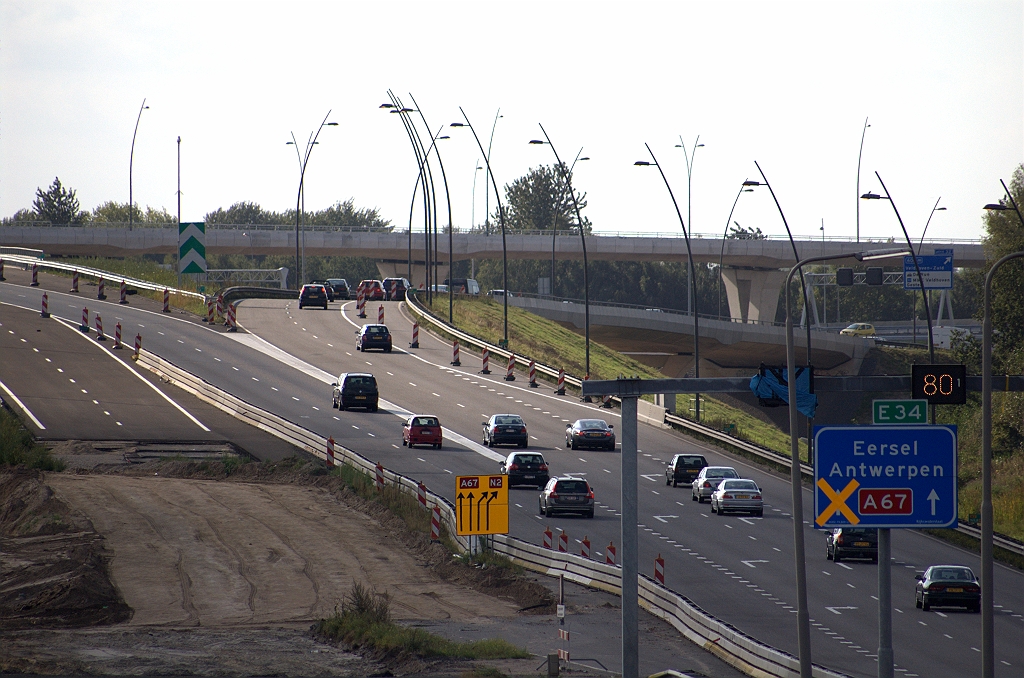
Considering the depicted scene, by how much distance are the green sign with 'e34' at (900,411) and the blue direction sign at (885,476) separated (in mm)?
4804

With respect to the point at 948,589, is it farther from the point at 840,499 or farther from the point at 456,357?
the point at 456,357

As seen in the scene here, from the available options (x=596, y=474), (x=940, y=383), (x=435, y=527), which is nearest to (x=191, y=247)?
(x=596, y=474)

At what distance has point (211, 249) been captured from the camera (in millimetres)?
128250

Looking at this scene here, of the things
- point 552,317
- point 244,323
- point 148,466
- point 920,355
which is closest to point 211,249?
point 552,317

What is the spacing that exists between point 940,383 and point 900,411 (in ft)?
3.48

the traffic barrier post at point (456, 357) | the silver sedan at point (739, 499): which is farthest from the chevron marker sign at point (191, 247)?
the silver sedan at point (739, 499)

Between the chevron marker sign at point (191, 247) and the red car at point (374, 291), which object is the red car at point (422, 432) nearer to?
the chevron marker sign at point (191, 247)

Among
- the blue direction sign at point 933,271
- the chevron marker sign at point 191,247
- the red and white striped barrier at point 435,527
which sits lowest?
the red and white striped barrier at point 435,527

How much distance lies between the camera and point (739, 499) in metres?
39.4

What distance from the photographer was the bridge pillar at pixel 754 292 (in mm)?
130625

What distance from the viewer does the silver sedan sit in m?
39.4

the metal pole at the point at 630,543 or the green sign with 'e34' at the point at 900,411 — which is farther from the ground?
the green sign with 'e34' at the point at 900,411

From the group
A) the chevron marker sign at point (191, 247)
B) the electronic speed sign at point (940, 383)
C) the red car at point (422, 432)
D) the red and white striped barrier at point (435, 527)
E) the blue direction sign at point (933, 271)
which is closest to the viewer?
the electronic speed sign at point (940, 383)

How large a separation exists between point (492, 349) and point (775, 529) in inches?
1381
